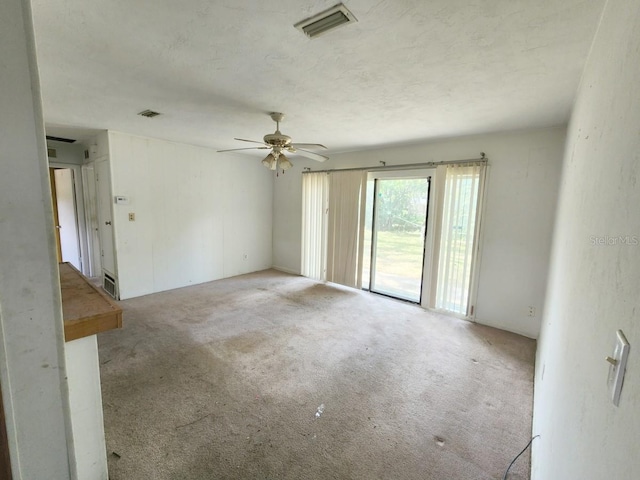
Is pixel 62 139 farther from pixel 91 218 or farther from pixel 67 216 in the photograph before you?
pixel 67 216

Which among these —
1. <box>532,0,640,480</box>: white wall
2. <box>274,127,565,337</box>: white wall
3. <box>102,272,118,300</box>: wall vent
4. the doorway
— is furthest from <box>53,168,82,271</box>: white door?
<box>532,0,640,480</box>: white wall

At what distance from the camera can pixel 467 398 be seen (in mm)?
2258

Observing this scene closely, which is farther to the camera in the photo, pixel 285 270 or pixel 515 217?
pixel 285 270

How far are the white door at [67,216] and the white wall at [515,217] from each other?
19.7ft

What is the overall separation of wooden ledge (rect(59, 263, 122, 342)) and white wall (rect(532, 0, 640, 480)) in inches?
65.5

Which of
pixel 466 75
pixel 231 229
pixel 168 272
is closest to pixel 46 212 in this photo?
pixel 466 75

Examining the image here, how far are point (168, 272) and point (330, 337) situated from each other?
9.83 ft

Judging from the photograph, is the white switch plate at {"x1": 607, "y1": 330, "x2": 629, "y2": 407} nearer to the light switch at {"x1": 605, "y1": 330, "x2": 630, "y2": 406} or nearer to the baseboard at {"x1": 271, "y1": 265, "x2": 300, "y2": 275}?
the light switch at {"x1": 605, "y1": 330, "x2": 630, "y2": 406}

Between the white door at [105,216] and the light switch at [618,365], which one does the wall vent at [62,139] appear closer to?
the white door at [105,216]

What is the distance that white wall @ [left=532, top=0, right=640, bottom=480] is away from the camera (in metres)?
0.51

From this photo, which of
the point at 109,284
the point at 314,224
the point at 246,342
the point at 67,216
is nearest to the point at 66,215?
the point at 67,216

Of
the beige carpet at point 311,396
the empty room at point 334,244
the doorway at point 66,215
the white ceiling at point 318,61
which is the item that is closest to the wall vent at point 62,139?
the empty room at point 334,244

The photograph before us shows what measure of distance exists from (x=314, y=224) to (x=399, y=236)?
1609 mm

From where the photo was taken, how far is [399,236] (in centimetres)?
461
